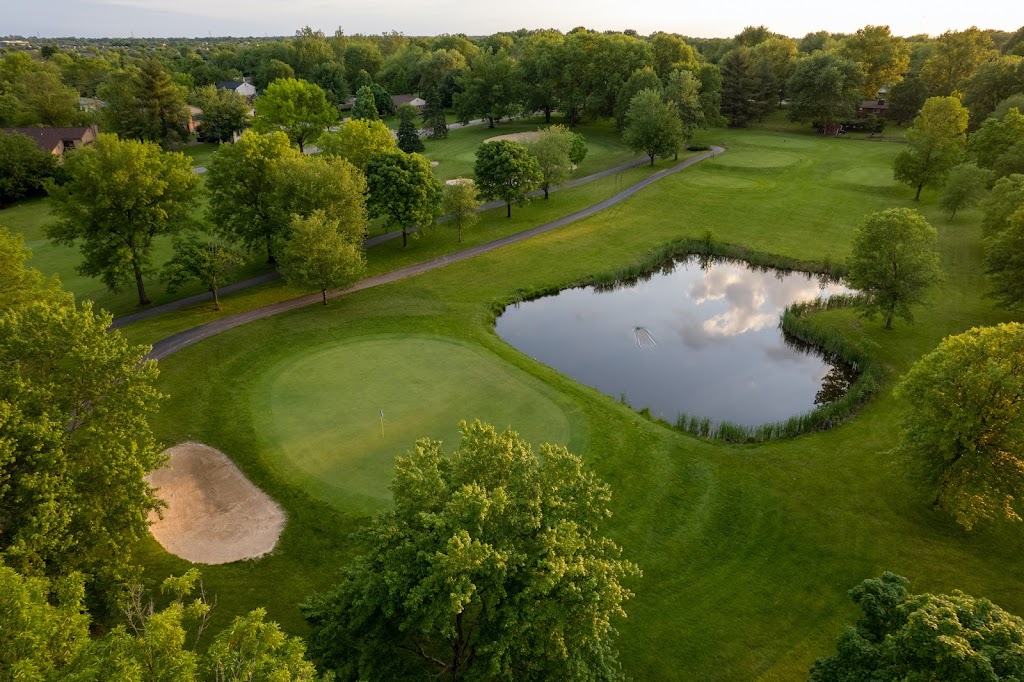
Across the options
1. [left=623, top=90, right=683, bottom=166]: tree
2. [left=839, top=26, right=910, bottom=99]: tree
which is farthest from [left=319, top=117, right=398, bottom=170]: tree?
[left=839, top=26, right=910, bottom=99]: tree

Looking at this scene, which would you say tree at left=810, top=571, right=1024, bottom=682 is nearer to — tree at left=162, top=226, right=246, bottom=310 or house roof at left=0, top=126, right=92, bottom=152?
tree at left=162, top=226, right=246, bottom=310

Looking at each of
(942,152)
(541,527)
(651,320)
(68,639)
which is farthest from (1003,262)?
(68,639)

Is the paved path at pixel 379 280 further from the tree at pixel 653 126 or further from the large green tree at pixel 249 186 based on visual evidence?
the large green tree at pixel 249 186

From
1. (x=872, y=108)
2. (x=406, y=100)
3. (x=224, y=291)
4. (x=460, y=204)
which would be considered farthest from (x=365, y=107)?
(x=872, y=108)

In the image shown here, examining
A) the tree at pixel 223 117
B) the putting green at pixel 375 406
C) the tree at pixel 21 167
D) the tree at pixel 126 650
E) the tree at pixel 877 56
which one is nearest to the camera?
the tree at pixel 126 650

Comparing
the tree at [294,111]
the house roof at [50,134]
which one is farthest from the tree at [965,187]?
the house roof at [50,134]

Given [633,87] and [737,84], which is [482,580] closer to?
[633,87]

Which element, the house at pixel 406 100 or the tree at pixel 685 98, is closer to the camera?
Result: the tree at pixel 685 98
